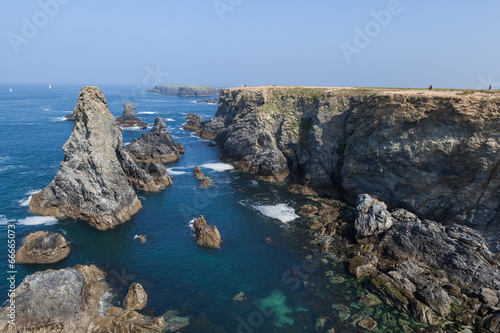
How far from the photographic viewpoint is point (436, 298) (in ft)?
102

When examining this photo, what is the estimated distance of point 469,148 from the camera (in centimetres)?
4278

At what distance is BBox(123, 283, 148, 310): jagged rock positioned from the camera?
29.9 m

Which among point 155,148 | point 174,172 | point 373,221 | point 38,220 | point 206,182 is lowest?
point 38,220

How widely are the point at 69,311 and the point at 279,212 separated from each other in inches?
1428

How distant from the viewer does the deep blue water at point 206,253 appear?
3075 cm

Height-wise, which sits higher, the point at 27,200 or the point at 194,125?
the point at 194,125

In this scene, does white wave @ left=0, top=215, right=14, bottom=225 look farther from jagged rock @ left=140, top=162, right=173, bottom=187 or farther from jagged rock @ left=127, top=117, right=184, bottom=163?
jagged rock @ left=127, top=117, right=184, bottom=163

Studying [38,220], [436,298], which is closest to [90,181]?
[38,220]

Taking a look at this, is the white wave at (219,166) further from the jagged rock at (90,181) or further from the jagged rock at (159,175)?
the jagged rock at (90,181)

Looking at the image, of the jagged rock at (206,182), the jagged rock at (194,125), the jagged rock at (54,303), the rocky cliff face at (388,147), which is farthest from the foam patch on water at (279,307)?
the jagged rock at (194,125)

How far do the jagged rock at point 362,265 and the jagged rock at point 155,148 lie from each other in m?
62.5

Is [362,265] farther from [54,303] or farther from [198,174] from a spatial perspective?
[198,174]

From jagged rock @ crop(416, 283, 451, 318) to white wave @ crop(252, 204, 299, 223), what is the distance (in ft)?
77.3

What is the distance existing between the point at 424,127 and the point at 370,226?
68.7ft
